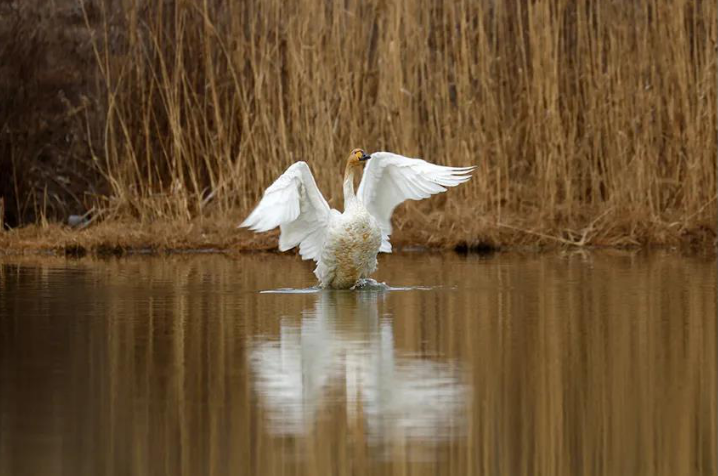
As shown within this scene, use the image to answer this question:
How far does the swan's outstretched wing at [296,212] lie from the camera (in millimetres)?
8461

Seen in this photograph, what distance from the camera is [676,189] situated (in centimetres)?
1291

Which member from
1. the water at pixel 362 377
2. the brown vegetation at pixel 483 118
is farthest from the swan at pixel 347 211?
the brown vegetation at pixel 483 118

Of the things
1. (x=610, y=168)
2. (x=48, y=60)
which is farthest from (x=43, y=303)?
(x=48, y=60)

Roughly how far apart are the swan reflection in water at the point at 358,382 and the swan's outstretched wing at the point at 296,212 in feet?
4.81

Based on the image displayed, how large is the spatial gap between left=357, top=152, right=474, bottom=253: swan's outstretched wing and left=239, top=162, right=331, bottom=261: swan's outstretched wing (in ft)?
1.13

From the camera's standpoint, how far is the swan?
28.4 feet

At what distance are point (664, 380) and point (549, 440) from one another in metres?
1.18

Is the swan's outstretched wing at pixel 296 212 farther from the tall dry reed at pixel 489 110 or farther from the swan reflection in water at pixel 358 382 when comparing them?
the tall dry reed at pixel 489 110

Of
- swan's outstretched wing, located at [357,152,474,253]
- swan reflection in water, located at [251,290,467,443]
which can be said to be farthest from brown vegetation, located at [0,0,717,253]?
swan reflection in water, located at [251,290,467,443]

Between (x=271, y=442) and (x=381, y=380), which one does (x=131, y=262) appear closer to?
(x=381, y=380)

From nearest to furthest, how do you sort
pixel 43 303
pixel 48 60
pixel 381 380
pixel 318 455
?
1. pixel 318 455
2. pixel 381 380
3. pixel 43 303
4. pixel 48 60

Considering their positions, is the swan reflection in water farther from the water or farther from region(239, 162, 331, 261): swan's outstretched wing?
region(239, 162, 331, 261): swan's outstretched wing

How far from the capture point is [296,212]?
8672 millimetres

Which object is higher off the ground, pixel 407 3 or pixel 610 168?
pixel 407 3
